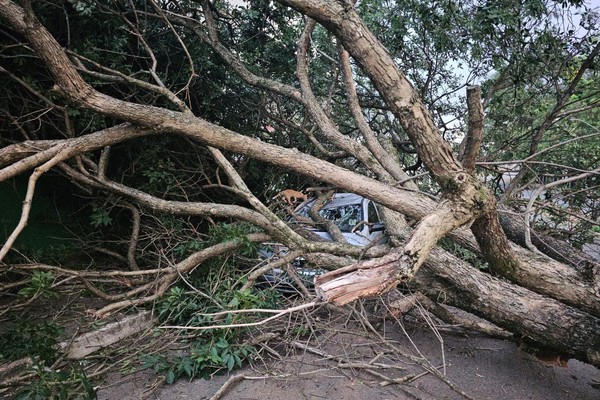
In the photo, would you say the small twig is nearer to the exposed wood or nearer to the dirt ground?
the dirt ground

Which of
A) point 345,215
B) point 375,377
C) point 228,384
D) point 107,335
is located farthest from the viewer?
point 345,215

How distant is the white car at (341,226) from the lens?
15.7ft

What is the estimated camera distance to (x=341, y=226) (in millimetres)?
6180

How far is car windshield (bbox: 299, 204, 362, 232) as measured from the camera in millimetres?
6164

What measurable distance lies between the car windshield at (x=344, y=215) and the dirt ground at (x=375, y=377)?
7.53 feet

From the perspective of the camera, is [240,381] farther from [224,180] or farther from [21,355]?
[224,180]

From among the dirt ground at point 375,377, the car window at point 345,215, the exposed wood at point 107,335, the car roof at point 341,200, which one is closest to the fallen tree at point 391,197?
the exposed wood at point 107,335

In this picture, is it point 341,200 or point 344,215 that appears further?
point 341,200

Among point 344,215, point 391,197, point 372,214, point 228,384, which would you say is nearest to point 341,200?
point 344,215

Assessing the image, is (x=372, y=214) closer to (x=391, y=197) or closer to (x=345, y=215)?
(x=345, y=215)

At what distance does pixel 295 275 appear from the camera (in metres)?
4.36

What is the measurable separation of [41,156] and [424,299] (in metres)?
3.91

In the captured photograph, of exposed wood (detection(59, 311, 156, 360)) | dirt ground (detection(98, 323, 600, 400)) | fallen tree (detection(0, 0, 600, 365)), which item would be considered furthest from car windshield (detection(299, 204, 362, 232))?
exposed wood (detection(59, 311, 156, 360))

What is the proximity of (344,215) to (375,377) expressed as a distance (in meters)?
3.20
